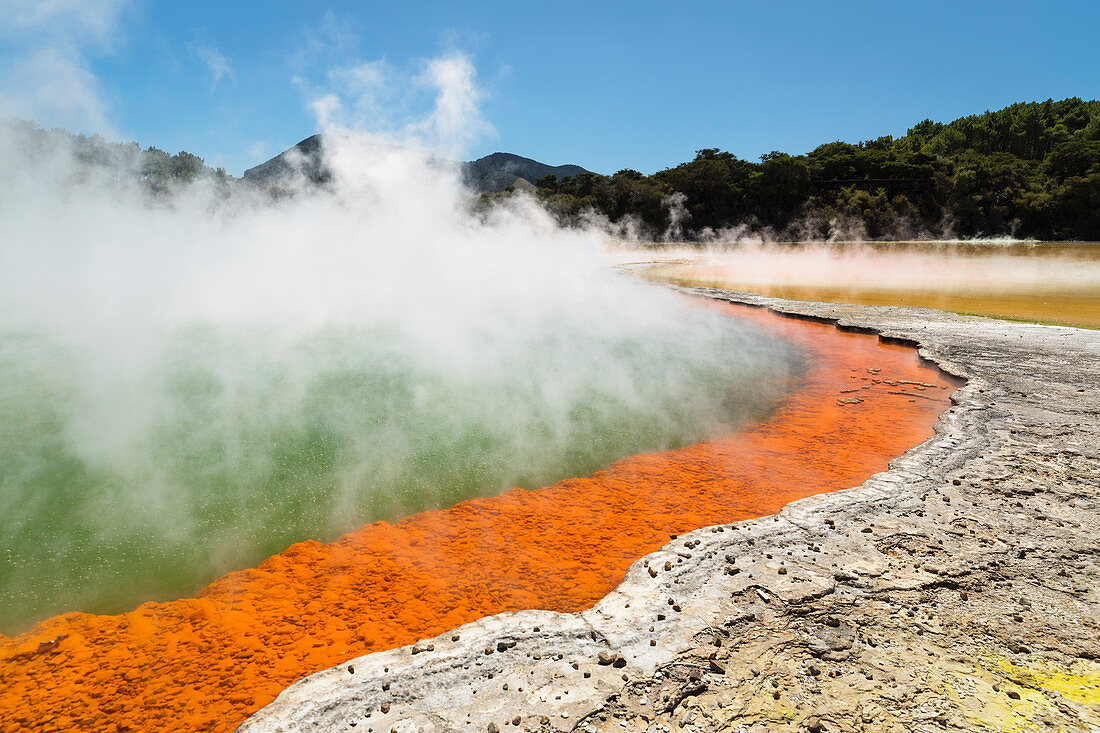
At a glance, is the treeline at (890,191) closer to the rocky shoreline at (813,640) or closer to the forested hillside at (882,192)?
the forested hillside at (882,192)

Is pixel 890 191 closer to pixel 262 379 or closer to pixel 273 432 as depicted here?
pixel 262 379

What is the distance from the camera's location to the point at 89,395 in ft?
19.2

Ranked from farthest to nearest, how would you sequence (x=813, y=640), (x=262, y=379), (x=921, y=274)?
(x=921, y=274) → (x=262, y=379) → (x=813, y=640)

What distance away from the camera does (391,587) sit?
3.17 meters

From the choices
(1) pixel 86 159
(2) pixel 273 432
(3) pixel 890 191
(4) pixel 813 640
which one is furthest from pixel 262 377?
(3) pixel 890 191

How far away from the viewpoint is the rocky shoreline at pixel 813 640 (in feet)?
6.26

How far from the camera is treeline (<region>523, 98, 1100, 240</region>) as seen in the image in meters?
32.9

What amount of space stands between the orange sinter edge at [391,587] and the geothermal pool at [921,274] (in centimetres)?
1004

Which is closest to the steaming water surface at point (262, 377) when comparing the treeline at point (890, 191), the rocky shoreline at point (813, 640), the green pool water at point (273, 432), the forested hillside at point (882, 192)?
the green pool water at point (273, 432)

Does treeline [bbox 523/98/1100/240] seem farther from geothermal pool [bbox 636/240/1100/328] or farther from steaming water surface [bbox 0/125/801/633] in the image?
steaming water surface [bbox 0/125/801/633]

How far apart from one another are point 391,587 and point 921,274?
25.7 metres

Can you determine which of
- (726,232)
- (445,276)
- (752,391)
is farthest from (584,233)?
(752,391)

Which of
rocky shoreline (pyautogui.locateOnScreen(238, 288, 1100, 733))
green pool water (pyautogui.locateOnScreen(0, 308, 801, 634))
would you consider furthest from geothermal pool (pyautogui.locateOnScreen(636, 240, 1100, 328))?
rocky shoreline (pyautogui.locateOnScreen(238, 288, 1100, 733))

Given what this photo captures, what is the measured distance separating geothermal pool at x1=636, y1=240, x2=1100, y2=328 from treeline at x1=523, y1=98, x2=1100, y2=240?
385cm
